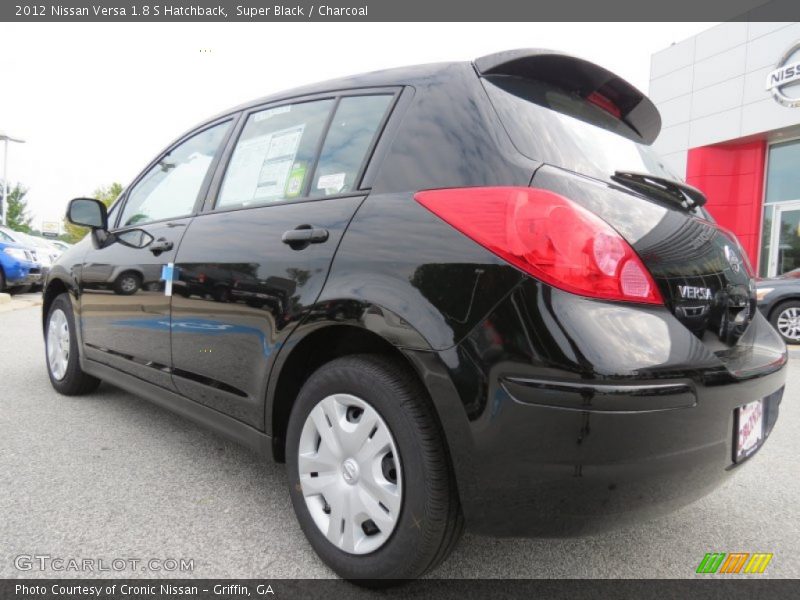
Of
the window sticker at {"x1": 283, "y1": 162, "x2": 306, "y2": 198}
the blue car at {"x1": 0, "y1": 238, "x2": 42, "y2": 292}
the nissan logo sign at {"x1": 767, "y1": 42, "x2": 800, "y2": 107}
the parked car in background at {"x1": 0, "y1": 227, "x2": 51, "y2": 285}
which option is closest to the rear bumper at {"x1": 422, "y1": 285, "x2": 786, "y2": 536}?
the window sticker at {"x1": 283, "y1": 162, "x2": 306, "y2": 198}

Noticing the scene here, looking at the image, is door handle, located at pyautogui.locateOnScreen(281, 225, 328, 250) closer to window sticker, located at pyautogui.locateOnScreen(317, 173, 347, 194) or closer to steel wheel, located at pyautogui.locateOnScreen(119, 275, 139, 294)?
window sticker, located at pyautogui.locateOnScreen(317, 173, 347, 194)

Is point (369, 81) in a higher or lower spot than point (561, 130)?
higher

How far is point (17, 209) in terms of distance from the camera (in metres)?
50.8

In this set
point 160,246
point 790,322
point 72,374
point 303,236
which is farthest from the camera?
point 790,322

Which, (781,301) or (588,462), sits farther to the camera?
(781,301)

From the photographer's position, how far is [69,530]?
1.96m

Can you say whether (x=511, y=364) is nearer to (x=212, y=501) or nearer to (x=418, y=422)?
(x=418, y=422)

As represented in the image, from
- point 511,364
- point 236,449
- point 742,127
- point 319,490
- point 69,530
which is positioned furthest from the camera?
point 742,127

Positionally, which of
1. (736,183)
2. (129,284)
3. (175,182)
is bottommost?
(129,284)

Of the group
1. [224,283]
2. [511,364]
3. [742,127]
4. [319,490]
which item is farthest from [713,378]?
[742,127]

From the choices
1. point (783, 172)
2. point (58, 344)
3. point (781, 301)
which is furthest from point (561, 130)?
point (783, 172)

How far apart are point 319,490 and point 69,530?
0.95 metres

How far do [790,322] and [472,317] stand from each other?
834cm

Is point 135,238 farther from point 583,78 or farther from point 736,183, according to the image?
point 736,183
